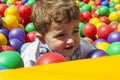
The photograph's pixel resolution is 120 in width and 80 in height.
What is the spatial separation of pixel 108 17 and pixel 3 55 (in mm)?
2497

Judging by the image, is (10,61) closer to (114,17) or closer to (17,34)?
(17,34)

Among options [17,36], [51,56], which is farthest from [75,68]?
[17,36]

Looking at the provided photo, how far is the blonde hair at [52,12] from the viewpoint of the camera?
1.47 meters

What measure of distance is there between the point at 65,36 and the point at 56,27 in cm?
7

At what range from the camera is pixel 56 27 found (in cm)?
147

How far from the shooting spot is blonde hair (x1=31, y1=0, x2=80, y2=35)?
1467 millimetres

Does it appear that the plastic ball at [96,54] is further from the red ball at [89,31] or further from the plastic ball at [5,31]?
the plastic ball at [5,31]

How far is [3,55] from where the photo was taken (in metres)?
1.31

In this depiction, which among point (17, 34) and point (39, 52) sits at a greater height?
point (39, 52)

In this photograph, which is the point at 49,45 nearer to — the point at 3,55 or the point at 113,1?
the point at 3,55

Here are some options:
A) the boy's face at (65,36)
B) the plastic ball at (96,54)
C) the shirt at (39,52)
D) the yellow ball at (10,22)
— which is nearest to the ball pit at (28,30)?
the yellow ball at (10,22)

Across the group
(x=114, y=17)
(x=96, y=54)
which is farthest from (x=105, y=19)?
(x=96, y=54)

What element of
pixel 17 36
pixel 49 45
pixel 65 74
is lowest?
pixel 17 36

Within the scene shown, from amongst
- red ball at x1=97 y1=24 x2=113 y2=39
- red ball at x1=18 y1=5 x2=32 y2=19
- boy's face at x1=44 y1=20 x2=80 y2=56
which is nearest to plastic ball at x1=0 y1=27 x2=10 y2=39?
red ball at x1=18 y1=5 x2=32 y2=19
